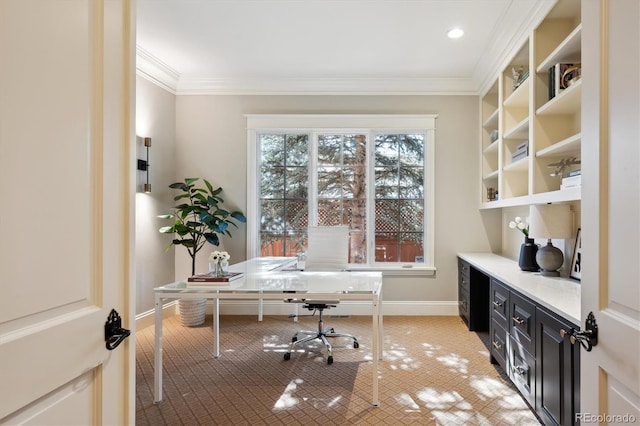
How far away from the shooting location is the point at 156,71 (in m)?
4.06

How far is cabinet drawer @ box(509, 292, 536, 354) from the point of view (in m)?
2.08

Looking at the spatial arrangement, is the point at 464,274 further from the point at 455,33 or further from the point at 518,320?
the point at 455,33

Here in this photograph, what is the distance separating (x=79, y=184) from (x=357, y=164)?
3.86m

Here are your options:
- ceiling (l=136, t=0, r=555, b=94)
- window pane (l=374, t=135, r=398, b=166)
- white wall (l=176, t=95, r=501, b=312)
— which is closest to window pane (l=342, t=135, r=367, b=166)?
window pane (l=374, t=135, r=398, b=166)

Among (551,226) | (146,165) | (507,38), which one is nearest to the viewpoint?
(551,226)

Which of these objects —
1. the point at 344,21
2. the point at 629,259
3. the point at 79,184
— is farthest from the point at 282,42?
the point at 629,259

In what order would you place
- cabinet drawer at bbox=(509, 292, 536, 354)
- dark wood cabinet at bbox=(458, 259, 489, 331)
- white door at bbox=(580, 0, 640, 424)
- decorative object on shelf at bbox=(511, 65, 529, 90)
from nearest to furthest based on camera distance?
white door at bbox=(580, 0, 640, 424), cabinet drawer at bbox=(509, 292, 536, 354), decorative object on shelf at bbox=(511, 65, 529, 90), dark wood cabinet at bbox=(458, 259, 489, 331)

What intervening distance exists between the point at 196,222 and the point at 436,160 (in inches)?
117

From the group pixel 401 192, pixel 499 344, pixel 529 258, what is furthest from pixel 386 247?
pixel 499 344

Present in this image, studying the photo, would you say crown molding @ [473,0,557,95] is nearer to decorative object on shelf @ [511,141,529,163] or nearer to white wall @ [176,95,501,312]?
white wall @ [176,95,501,312]

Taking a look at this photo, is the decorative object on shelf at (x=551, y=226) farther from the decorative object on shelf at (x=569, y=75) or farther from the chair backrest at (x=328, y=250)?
the chair backrest at (x=328, y=250)

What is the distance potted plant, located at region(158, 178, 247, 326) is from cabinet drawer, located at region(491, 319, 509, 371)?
9.46 ft

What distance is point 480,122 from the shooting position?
4277mm

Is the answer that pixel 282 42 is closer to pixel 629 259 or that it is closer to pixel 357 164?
pixel 357 164
